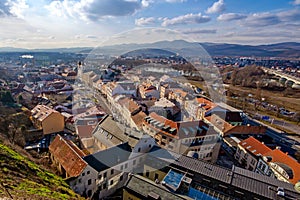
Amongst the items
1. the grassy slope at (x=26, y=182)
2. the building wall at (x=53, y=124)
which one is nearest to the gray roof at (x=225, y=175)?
the grassy slope at (x=26, y=182)

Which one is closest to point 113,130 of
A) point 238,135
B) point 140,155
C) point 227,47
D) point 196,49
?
point 140,155

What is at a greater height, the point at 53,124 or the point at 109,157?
the point at 109,157

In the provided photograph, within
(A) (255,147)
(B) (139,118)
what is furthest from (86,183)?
(A) (255,147)

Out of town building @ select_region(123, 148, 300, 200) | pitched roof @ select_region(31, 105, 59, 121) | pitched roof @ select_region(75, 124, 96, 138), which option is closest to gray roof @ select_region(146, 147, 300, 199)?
town building @ select_region(123, 148, 300, 200)

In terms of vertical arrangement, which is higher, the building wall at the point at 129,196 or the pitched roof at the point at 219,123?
the building wall at the point at 129,196

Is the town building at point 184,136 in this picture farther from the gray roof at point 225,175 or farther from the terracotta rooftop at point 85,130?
the terracotta rooftop at point 85,130

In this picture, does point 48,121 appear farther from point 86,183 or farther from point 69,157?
point 86,183

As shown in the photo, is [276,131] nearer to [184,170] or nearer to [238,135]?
[238,135]
